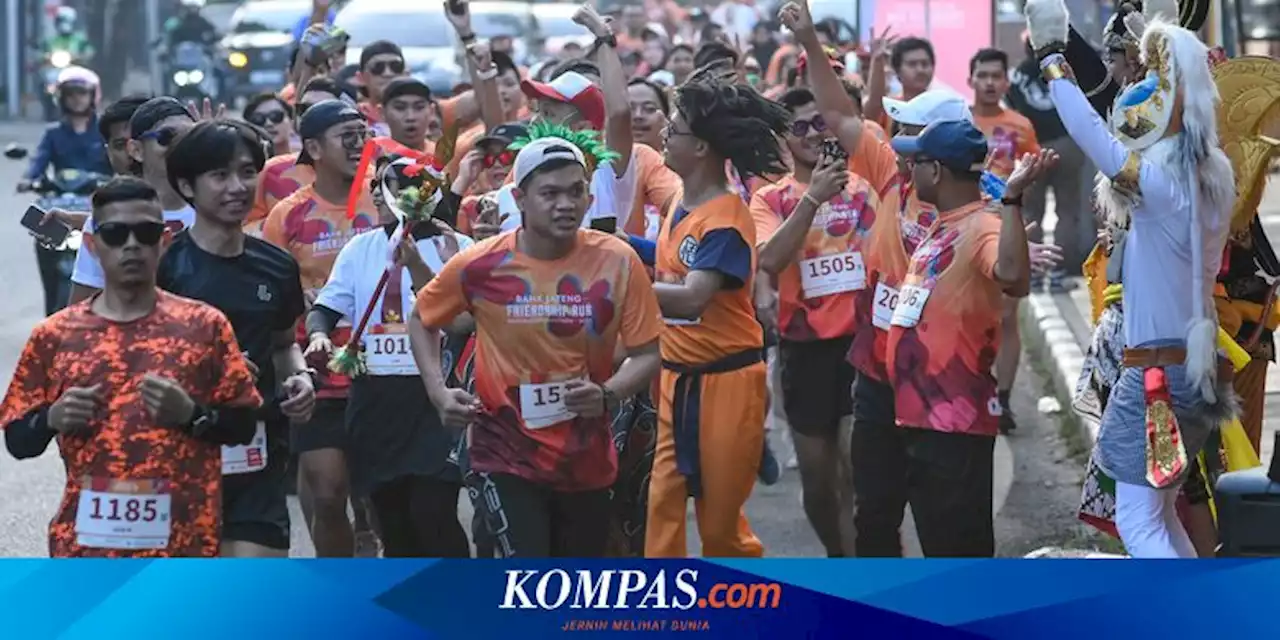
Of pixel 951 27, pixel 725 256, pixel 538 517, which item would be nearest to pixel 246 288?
pixel 538 517

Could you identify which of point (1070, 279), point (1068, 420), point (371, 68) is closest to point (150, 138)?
point (371, 68)

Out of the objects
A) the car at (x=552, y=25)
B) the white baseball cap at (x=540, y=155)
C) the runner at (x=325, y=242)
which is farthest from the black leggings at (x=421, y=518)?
the car at (x=552, y=25)

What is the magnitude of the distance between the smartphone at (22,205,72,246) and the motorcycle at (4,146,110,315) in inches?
241

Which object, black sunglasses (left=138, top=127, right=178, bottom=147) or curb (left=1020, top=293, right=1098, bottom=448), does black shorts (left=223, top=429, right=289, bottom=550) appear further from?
curb (left=1020, top=293, right=1098, bottom=448)

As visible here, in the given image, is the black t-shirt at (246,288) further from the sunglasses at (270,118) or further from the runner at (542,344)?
the sunglasses at (270,118)

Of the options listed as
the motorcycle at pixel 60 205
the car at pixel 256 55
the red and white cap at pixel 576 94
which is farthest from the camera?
the car at pixel 256 55

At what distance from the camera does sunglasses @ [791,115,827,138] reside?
11148mm

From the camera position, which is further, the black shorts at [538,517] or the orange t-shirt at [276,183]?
the orange t-shirt at [276,183]

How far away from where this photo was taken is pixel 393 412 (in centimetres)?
962

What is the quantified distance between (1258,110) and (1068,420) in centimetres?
572

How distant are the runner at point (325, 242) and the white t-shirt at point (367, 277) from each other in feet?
1.10

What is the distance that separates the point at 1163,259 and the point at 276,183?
466 centimetres

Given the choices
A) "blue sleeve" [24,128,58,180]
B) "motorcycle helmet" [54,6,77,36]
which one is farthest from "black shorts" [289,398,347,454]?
"motorcycle helmet" [54,6,77,36]

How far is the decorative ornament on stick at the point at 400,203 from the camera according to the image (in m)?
9.05
